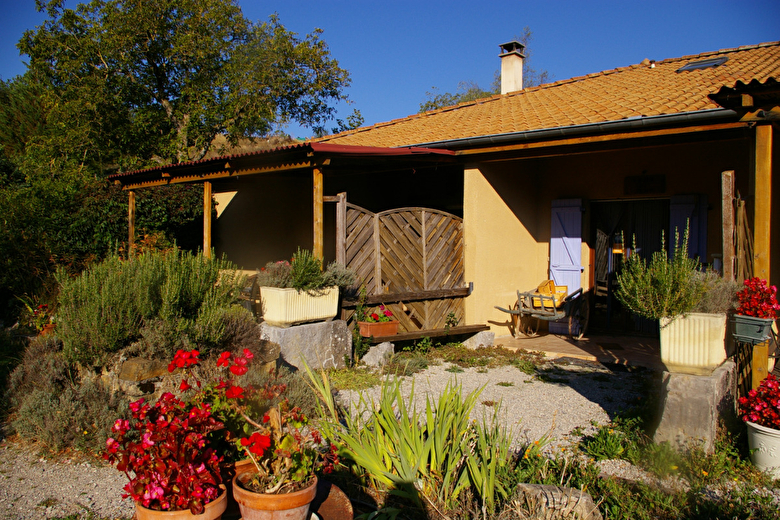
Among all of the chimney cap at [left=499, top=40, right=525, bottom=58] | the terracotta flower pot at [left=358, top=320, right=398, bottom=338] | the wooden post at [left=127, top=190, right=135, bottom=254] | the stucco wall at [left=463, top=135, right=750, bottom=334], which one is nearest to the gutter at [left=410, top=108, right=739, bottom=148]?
the stucco wall at [left=463, top=135, right=750, bottom=334]

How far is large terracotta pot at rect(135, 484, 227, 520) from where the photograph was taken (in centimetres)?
235

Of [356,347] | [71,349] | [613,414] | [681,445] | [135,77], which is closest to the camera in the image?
[681,445]

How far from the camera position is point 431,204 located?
10.1 metres

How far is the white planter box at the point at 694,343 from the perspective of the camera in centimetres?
384

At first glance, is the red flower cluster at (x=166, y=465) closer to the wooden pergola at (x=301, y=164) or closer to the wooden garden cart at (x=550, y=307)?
the wooden pergola at (x=301, y=164)

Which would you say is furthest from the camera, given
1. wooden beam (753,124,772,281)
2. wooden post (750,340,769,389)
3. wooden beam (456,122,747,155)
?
wooden beam (456,122,747,155)

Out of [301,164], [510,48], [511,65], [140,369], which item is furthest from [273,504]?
[510,48]

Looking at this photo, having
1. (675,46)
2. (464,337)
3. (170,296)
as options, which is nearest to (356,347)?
(464,337)

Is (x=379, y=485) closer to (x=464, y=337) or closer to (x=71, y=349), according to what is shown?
(x=71, y=349)

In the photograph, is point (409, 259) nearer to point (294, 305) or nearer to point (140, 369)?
point (294, 305)

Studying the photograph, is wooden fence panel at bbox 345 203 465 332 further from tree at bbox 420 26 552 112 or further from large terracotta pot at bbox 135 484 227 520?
tree at bbox 420 26 552 112

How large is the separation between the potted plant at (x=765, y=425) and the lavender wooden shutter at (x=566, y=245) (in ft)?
15.7

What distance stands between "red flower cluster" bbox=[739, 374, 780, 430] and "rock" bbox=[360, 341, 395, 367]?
3970mm

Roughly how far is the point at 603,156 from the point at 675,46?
22067 millimetres
